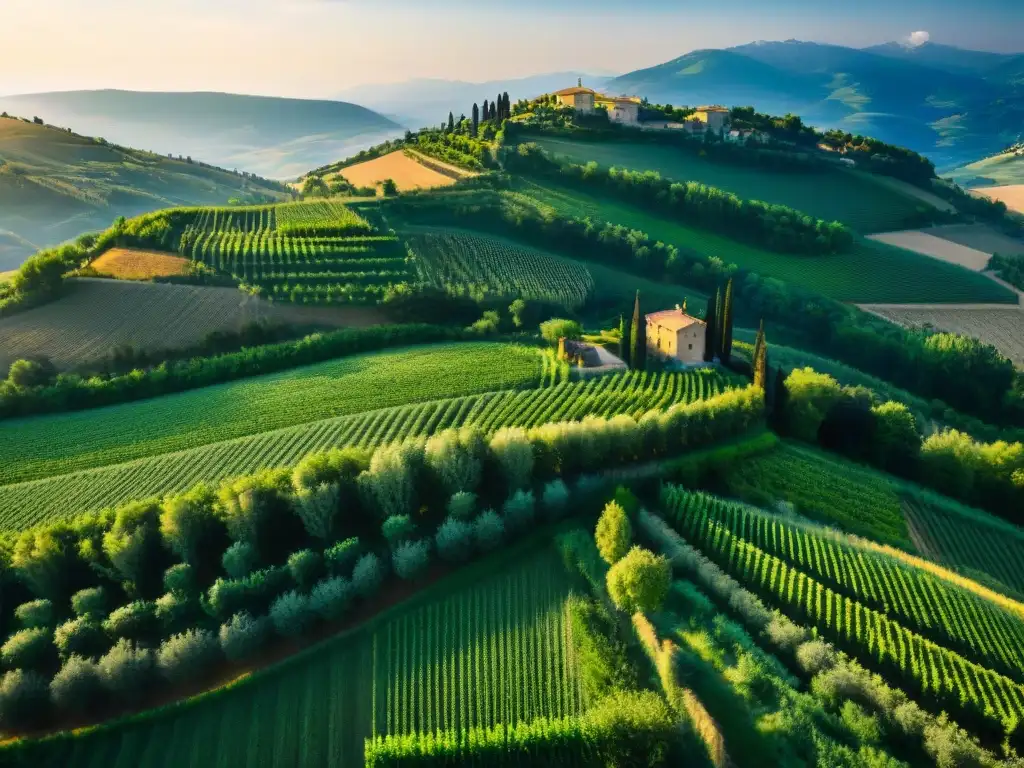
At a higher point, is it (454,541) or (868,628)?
(454,541)

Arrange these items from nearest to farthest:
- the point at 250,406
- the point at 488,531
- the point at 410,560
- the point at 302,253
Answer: the point at 410,560 < the point at 488,531 < the point at 250,406 < the point at 302,253

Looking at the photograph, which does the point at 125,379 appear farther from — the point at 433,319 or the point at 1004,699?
the point at 1004,699

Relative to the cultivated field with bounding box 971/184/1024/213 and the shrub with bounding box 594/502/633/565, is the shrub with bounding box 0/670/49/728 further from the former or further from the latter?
the cultivated field with bounding box 971/184/1024/213

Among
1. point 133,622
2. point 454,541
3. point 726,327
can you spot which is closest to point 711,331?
point 726,327

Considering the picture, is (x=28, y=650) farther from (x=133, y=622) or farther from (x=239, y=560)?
(x=239, y=560)

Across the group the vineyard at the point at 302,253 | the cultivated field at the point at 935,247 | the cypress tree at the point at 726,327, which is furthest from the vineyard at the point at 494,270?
the cultivated field at the point at 935,247

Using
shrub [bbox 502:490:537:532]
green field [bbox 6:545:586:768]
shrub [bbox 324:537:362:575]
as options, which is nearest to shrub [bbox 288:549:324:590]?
shrub [bbox 324:537:362:575]

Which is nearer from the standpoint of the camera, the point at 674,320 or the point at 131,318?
the point at 674,320
